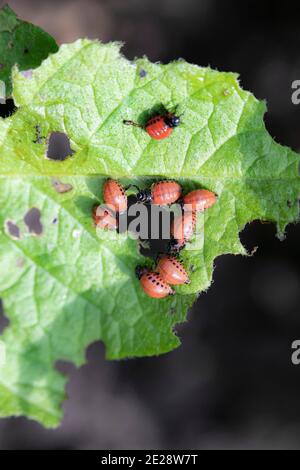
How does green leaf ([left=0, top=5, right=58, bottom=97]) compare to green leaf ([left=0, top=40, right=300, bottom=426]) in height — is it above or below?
above

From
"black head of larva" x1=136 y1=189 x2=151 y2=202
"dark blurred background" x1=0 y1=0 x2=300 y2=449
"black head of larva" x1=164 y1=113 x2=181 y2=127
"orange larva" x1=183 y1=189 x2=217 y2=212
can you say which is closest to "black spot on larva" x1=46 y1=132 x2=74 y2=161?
"black head of larva" x1=136 y1=189 x2=151 y2=202

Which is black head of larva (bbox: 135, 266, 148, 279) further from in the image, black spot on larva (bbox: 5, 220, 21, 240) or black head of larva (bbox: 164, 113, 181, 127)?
black head of larva (bbox: 164, 113, 181, 127)

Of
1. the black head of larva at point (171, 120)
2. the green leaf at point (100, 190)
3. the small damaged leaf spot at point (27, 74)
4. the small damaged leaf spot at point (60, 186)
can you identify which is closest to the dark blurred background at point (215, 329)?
the green leaf at point (100, 190)

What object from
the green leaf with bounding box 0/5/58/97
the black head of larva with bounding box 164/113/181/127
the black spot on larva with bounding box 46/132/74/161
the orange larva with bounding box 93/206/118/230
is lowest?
the orange larva with bounding box 93/206/118/230

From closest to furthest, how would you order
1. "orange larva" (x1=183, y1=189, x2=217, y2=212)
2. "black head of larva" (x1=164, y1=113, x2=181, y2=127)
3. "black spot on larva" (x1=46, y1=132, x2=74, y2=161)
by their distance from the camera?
"black head of larva" (x1=164, y1=113, x2=181, y2=127) < "orange larva" (x1=183, y1=189, x2=217, y2=212) < "black spot on larva" (x1=46, y1=132, x2=74, y2=161)

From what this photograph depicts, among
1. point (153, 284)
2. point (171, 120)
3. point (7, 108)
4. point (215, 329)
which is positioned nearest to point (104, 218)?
point (153, 284)

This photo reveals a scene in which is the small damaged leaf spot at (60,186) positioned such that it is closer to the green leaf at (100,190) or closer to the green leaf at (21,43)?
the green leaf at (100,190)
